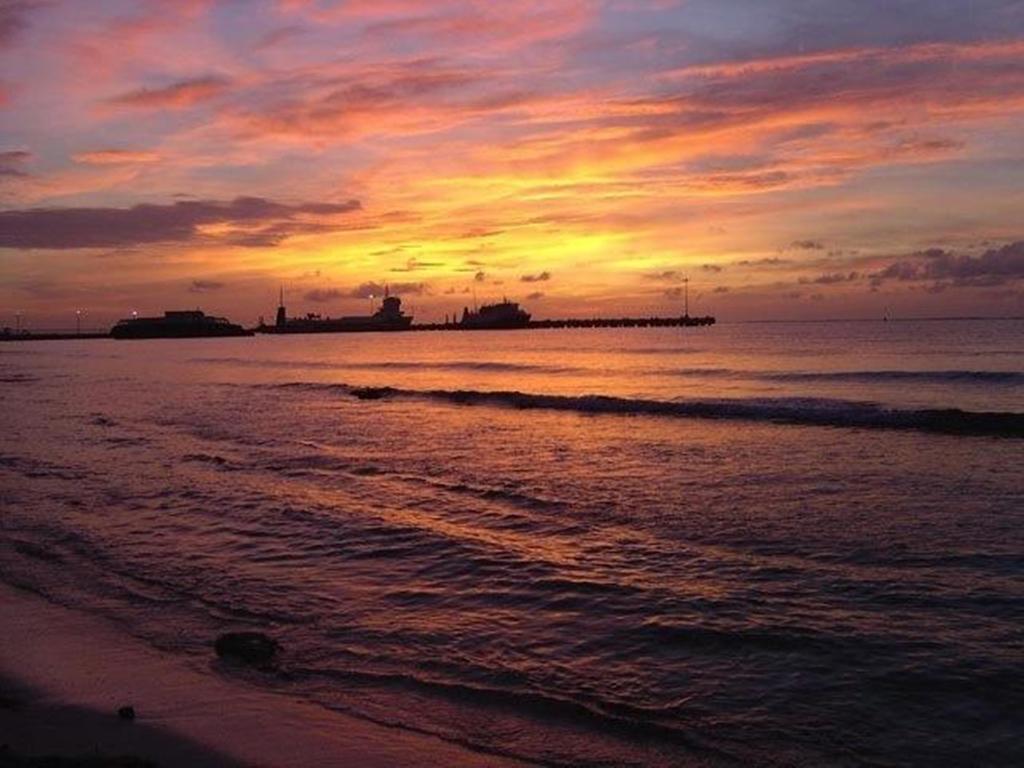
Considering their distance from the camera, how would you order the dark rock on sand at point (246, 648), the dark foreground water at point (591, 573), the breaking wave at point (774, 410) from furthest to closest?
the breaking wave at point (774, 410) → the dark rock on sand at point (246, 648) → the dark foreground water at point (591, 573)

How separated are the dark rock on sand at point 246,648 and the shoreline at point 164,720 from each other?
0.36 m

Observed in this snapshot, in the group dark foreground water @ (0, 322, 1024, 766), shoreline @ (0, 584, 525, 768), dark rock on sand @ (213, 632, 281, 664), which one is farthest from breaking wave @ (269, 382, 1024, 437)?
shoreline @ (0, 584, 525, 768)

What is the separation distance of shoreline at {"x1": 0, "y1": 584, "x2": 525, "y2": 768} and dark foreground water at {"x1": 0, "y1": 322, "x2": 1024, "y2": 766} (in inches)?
13.2

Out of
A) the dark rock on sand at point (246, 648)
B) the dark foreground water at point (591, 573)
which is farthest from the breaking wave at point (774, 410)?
the dark rock on sand at point (246, 648)

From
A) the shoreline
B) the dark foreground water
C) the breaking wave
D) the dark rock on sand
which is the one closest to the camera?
the shoreline

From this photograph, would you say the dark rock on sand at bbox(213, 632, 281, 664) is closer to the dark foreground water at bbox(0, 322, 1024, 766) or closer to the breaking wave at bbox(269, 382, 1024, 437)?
the dark foreground water at bbox(0, 322, 1024, 766)

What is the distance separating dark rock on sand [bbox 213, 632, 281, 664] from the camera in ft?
27.4

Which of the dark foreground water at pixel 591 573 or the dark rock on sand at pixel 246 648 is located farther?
the dark rock on sand at pixel 246 648

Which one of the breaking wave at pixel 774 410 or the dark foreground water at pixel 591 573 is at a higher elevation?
the breaking wave at pixel 774 410

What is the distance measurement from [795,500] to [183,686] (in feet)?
36.4

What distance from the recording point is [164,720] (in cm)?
690

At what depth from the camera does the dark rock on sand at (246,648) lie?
8.34m

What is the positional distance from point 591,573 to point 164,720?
566 centimetres

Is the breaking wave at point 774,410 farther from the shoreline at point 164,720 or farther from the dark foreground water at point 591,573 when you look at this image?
the shoreline at point 164,720
